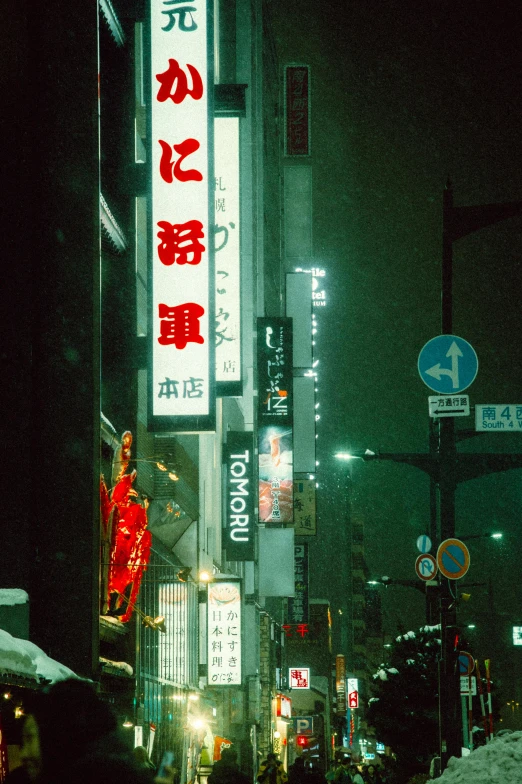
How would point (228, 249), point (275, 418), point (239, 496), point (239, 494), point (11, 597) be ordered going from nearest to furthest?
1. point (11, 597)
2. point (228, 249)
3. point (239, 494)
4. point (239, 496)
5. point (275, 418)

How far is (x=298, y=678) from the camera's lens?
5778 cm

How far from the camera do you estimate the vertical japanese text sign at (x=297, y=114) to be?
6250cm

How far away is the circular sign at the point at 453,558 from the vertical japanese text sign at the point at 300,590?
34.3 meters

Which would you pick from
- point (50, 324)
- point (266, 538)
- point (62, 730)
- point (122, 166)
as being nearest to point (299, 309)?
point (266, 538)

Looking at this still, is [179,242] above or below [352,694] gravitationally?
above

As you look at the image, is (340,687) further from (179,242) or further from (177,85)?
(177,85)

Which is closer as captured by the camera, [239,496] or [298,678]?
[239,496]

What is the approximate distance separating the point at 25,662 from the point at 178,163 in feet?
27.5

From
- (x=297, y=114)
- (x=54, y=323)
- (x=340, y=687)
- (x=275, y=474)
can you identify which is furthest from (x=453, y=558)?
(x=340, y=687)

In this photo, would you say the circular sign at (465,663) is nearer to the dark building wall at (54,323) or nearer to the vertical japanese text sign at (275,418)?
the dark building wall at (54,323)

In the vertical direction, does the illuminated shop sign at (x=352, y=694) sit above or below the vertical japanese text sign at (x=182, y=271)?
below

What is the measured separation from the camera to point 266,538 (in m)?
39.8

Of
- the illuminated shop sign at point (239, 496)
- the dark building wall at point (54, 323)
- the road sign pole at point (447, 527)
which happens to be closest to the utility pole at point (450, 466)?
the road sign pole at point (447, 527)

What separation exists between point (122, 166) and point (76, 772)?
45.1 feet
